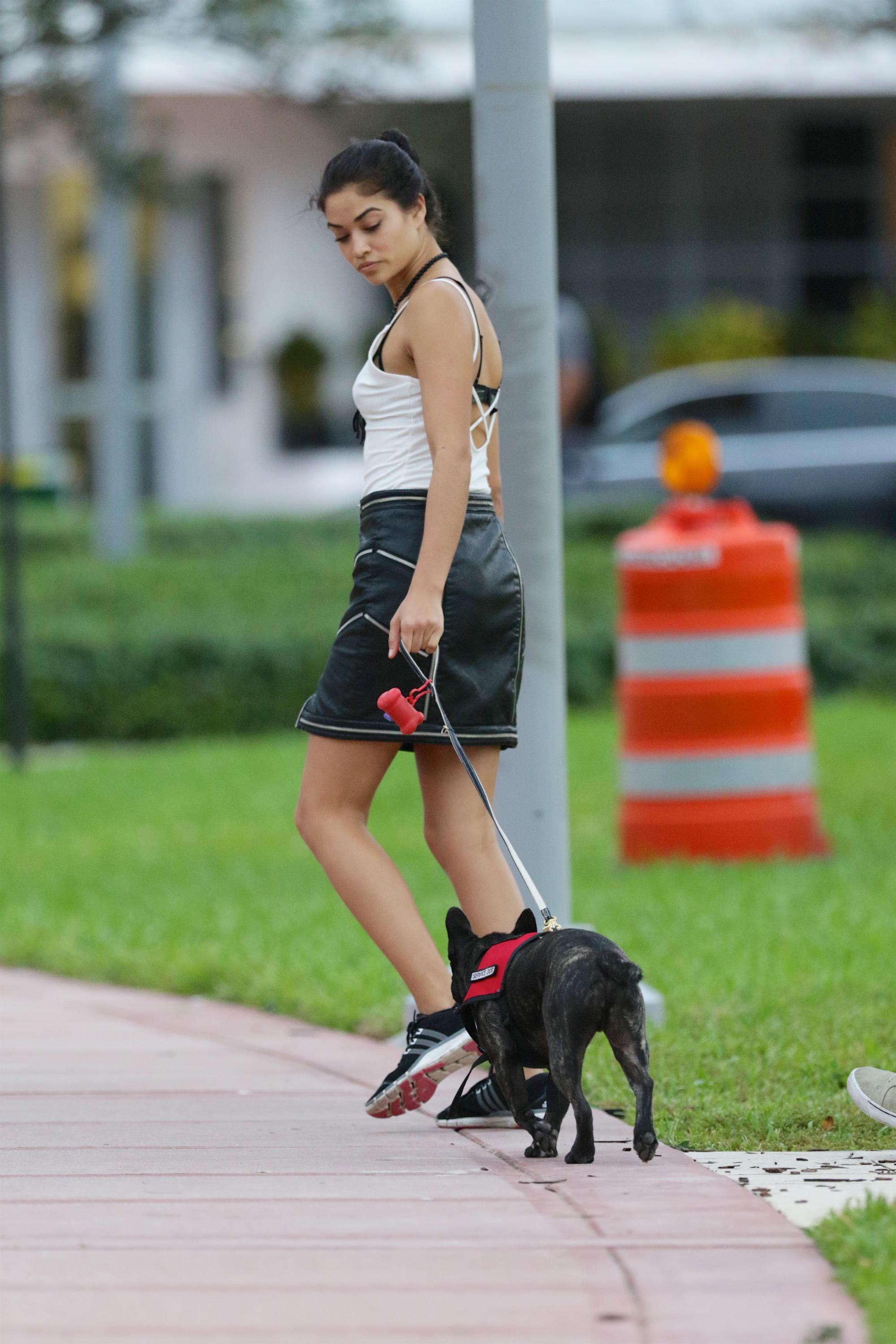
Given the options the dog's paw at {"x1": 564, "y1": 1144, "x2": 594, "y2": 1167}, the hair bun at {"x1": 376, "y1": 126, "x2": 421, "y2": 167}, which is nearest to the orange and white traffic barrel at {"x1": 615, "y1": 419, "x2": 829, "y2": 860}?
the hair bun at {"x1": 376, "y1": 126, "x2": 421, "y2": 167}

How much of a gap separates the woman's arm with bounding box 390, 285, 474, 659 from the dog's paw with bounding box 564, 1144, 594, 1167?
926mm

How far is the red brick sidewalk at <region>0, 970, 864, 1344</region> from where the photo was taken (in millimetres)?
2820

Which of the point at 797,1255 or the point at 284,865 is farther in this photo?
the point at 284,865

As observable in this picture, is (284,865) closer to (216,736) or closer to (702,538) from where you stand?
(702,538)

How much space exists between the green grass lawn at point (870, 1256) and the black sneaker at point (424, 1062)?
0.85m

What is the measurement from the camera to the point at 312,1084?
4.39 m

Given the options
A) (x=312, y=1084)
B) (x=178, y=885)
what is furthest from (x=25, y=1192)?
(x=178, y=885)

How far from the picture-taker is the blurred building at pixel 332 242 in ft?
75.8

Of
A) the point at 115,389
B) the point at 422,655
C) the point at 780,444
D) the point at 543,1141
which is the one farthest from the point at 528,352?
the point at 115,389

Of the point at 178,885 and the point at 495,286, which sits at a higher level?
the point at 495,286

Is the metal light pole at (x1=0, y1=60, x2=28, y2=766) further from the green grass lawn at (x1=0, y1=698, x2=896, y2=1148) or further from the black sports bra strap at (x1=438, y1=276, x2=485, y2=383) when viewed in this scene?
the black sports bra strap at (x1=438, y1=276, x2=485, y2=383)

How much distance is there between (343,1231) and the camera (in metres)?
3.24

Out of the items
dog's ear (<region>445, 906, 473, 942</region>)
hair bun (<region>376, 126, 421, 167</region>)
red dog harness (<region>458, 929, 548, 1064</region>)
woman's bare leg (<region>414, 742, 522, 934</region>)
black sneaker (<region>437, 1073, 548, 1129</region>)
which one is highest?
hair bun (<region>376, 126, 421, 167</region>)

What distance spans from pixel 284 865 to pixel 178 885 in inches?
25.5
